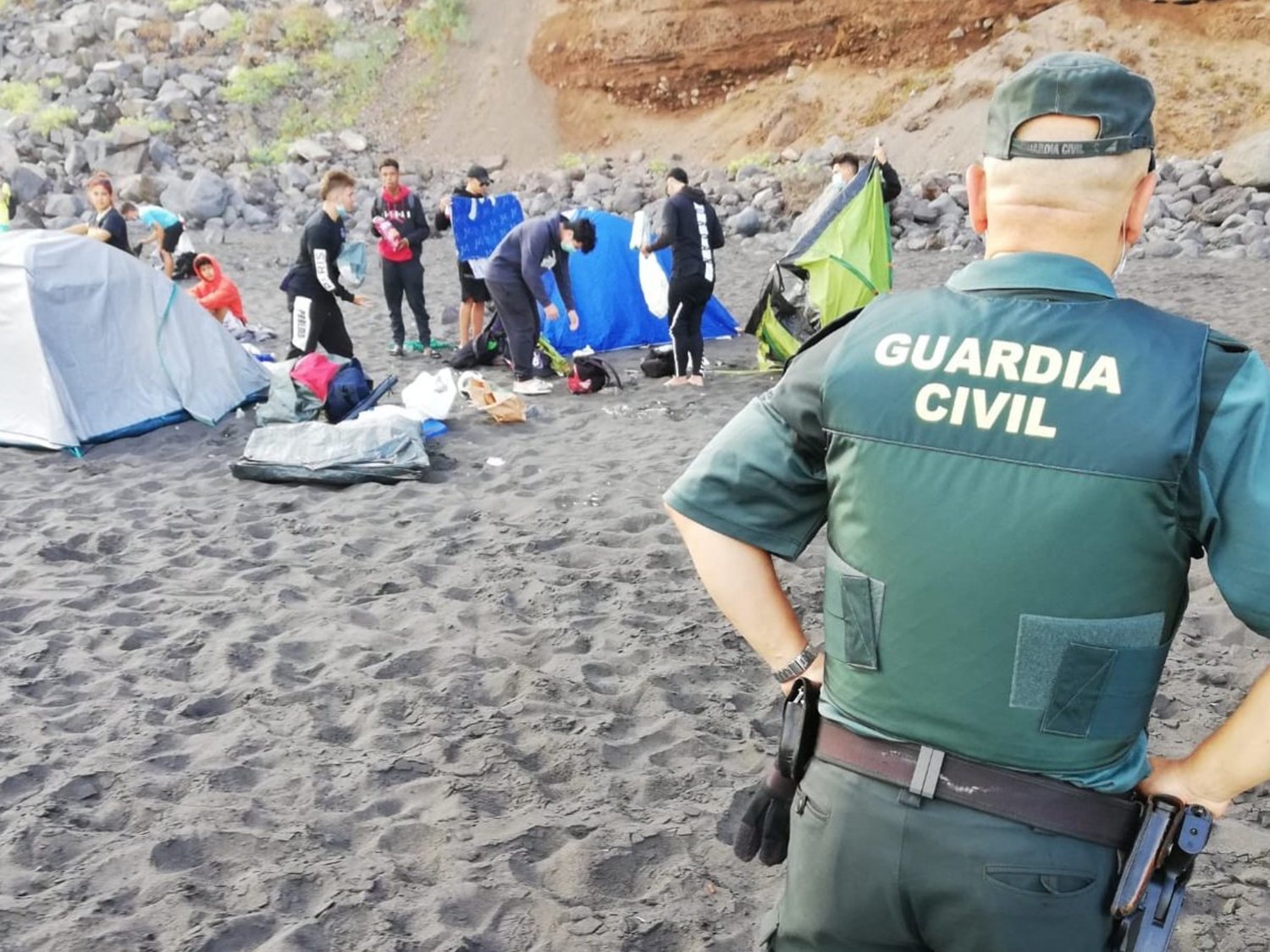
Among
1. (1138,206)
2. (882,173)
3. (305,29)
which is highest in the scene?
(1138,206)

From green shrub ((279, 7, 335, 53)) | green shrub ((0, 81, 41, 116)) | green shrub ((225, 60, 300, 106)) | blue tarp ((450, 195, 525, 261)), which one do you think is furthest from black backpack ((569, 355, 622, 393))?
green shrub ((279, 7, 335, 53))

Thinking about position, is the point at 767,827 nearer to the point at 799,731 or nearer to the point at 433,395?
the point at 799,731

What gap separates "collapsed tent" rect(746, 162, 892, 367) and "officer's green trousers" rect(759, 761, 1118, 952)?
24.3 ft

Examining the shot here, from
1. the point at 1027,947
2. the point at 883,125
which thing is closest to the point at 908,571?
the point at 1027,947

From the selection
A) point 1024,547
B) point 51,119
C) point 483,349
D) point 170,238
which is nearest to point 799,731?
point 1024,547

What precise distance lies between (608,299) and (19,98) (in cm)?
2384

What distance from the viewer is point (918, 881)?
5.12ft

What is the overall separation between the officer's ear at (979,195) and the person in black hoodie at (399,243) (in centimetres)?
879

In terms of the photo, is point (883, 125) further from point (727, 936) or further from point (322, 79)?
point (727, 936)

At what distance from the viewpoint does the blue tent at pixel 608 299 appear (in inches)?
404

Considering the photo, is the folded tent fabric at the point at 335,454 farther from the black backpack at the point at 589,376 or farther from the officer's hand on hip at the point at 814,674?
the officer's hand on hip at the point at 814,674

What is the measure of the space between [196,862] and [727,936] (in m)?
1.60

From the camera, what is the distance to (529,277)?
8953mm

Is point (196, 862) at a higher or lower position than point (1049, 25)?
lower
